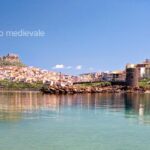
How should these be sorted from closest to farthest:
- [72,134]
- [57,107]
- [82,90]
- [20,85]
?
[72,134] → [57,107] → [82,90] → [20,85]

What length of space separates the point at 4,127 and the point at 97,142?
671cm

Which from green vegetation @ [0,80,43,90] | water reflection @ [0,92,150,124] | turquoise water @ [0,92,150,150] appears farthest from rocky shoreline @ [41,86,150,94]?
turquoise water @ [0,92,150,150]

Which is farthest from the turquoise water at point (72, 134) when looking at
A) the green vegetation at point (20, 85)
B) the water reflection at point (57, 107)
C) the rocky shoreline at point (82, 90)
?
the green vegetation at point (20, 85)

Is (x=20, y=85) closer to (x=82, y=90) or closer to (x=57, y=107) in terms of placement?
(x=82, y=90)

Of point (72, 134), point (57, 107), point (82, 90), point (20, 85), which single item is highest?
point (20, 85)

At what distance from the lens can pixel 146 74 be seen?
15788 cm

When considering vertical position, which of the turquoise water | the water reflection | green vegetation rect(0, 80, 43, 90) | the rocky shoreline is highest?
green vegetation rect(0, 80, 43, 90)

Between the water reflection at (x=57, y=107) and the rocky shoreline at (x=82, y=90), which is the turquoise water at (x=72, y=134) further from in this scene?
the rocky shoreline at (x=82, y=90)

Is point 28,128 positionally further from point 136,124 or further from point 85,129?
point 136,124

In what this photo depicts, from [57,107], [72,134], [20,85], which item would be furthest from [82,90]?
[72,134]

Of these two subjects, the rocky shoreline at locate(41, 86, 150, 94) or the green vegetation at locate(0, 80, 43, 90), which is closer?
the rocky shoreline at locate(41, 86, 150, 94)

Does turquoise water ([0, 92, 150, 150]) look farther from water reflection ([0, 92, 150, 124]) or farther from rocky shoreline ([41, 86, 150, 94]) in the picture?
rocky shoreline ([41, 86, 150, 94])

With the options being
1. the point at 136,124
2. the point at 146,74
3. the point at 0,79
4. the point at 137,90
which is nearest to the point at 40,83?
the point at 0,79

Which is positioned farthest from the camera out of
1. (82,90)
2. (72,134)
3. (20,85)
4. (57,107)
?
(20,85)
